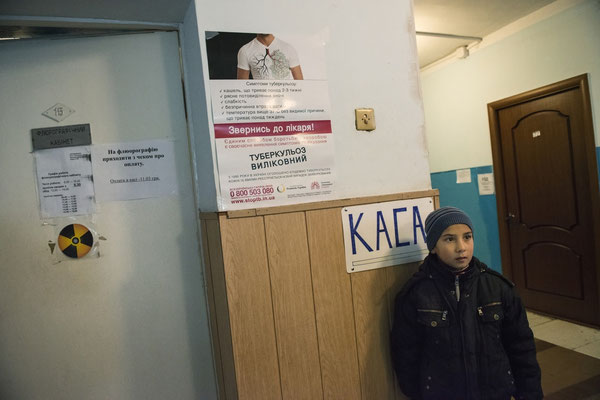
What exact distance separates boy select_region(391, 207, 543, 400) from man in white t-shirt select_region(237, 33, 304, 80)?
817 millimetres

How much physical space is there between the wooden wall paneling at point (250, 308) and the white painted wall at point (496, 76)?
3022mm

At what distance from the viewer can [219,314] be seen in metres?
1.55

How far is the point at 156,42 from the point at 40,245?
1009 millimetres

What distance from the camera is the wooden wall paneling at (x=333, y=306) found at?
1461 mm

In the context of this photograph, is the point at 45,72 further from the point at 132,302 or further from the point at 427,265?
the point at 427,265

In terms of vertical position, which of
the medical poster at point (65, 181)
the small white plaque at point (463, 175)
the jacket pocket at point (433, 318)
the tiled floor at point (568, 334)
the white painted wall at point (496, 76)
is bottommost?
the tiled floor at point (568, 334)

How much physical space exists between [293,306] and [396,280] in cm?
46

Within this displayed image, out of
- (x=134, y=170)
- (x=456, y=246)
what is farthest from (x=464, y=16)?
(x=134, y=170)

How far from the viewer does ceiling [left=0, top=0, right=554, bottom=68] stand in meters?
1.42

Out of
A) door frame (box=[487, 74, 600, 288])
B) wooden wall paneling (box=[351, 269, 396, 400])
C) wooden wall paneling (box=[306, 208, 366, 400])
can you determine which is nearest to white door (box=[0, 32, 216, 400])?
wooden wall paneling (box=[306, 208, 366, 400])

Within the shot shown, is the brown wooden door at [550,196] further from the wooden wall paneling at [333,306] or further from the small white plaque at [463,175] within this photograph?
the wooden wall paneling at [333,306]

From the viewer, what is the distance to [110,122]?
164cm

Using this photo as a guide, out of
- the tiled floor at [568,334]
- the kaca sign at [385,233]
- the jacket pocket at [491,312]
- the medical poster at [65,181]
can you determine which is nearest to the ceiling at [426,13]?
the medical poster at [65,181]

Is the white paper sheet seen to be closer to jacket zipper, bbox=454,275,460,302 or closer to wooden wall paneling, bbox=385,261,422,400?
wooden wall paneling, bbox=385,261,422,400
